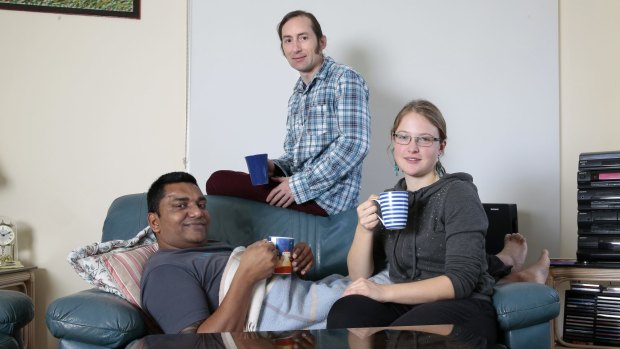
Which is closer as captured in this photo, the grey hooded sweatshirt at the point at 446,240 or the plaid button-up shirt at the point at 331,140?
the grey hooded sweatshirt at the point at 446,240

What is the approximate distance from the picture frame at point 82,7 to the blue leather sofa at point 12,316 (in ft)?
6.30

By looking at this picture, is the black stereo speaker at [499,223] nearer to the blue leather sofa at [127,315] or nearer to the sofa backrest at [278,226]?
the sofa backrest at [278,226]

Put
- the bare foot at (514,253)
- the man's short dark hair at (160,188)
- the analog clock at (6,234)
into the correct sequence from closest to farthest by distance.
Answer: the man's short dark hair at (160,188) < the bare foot at (514,253) < the analog clock at (6,234)

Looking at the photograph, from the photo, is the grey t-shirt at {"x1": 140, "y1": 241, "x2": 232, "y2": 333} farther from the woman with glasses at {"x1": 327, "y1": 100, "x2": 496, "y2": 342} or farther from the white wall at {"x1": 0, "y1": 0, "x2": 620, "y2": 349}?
the white wall at {"x1": 0, "y1": 0, "x2": 620, "y2": 349}

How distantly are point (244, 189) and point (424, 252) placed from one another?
967mm

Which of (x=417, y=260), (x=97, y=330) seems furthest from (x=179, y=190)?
(x=417, y=260)

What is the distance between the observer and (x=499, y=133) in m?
3.98

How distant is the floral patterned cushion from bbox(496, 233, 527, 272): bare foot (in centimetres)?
123

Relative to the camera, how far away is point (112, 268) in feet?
6.88

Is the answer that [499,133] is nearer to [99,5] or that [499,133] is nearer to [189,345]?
[99,5]

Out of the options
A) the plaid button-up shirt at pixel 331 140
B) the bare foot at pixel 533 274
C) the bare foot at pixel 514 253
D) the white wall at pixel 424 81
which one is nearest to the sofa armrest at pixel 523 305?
the bare foot at pixel 533 274

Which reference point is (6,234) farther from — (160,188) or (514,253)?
(514,253)

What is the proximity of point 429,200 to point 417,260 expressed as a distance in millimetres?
178

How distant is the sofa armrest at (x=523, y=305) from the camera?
Result: 194 centimetres
